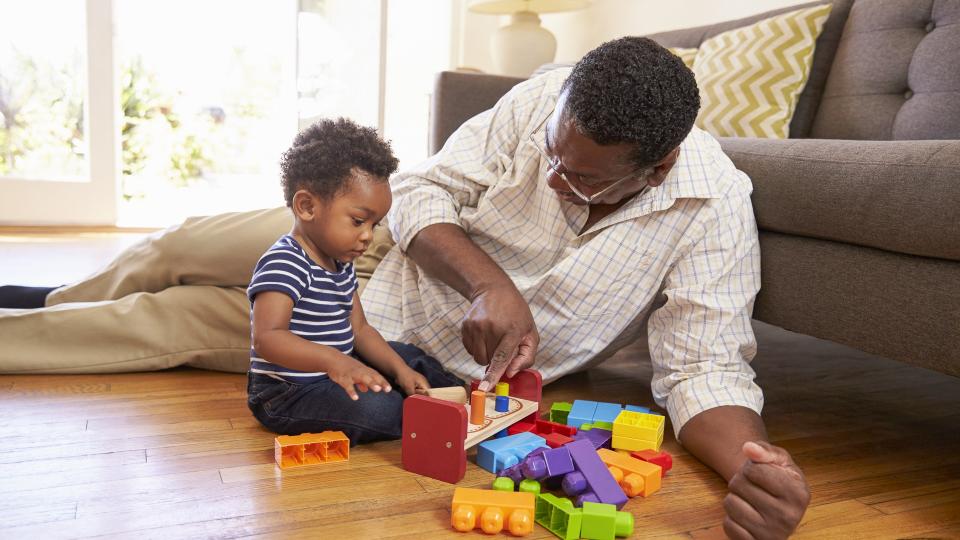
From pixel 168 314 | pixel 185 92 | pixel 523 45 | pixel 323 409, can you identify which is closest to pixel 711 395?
pixel 323 409

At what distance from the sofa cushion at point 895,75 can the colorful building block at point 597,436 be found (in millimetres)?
930

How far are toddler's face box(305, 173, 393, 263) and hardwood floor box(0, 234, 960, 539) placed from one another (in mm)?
292

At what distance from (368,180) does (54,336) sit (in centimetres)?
68

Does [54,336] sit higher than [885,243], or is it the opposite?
[885,243]

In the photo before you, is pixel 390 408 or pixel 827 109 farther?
pixel 827 109

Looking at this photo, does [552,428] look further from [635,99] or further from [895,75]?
[895,75]

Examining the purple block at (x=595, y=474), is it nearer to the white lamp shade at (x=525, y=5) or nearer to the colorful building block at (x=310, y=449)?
the colorful building block at (x=310, y=449)

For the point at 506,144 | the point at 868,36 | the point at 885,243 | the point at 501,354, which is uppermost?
the point at 868,36

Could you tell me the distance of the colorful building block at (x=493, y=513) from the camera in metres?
0.87

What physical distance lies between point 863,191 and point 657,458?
18.1 inches

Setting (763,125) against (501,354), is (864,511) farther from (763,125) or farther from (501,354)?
(763,125)

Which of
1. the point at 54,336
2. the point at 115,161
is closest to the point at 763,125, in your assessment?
the point at 54,336

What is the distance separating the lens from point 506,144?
1.36 metres

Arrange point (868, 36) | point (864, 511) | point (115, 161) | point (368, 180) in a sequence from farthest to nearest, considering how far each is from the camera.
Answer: point (115, 161) < point (868, 36) < point (368, 180) < point (864, 511)
